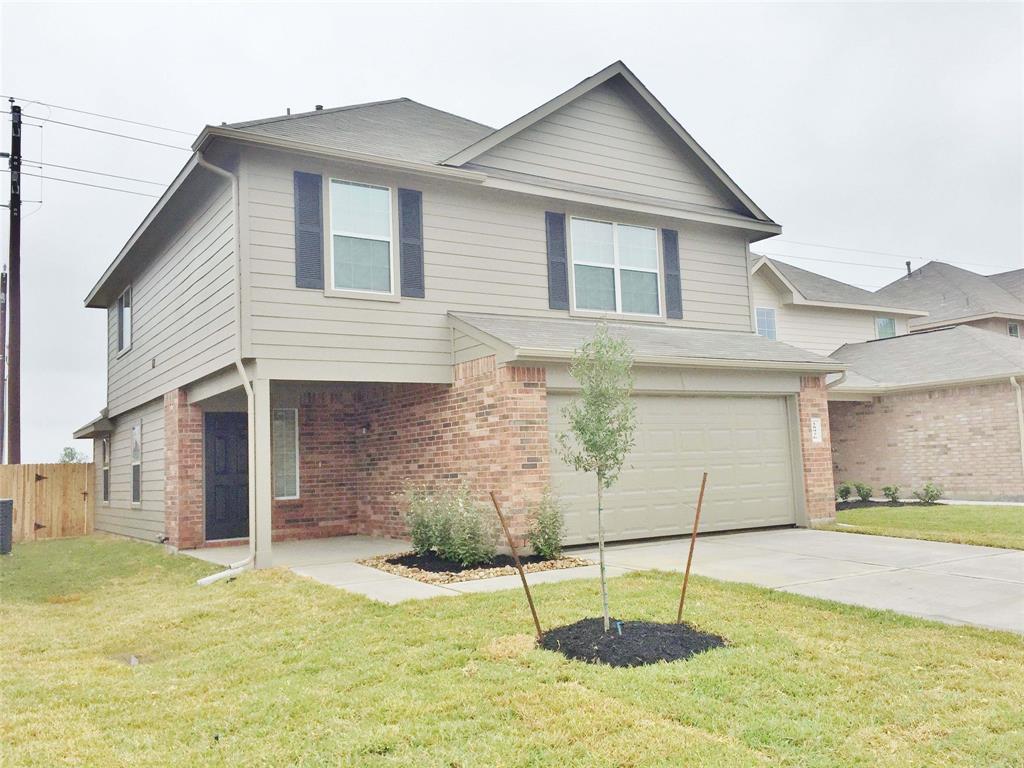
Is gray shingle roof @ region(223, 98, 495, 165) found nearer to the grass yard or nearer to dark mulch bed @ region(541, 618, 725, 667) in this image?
dark mulch bed @ region(541, 618, 725, 667)

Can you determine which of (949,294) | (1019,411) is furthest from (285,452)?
(949,294)

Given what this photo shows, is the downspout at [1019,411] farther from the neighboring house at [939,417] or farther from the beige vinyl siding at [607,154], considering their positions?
the beige vinyl siding at [607,154]

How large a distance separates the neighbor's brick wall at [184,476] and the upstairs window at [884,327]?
69.3ft

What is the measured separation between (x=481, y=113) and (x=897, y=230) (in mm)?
23550

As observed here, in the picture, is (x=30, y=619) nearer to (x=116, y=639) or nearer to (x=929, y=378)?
(x=116, y=639)

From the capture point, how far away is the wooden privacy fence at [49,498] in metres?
17.9

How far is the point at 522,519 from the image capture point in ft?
31.7

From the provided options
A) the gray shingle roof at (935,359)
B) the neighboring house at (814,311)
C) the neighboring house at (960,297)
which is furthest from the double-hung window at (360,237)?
the neighboring house at (960,297)

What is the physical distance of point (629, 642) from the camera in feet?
17.1

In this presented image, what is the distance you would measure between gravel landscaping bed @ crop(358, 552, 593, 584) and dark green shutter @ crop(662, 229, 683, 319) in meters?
5.39

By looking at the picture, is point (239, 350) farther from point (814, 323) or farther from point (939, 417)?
point (814, 323)

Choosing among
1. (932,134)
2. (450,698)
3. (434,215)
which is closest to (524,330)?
(434,215)

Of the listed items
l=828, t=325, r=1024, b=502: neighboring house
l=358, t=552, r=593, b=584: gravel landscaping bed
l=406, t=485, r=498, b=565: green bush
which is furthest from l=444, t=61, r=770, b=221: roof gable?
l=358, t=552, r=593, b=584: gravel landscaping bed

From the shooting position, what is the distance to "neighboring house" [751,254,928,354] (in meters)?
22.5
